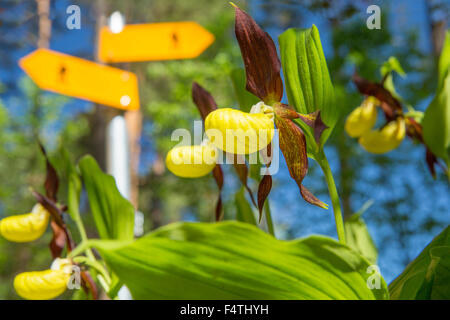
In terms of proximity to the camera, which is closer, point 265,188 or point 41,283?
point 265,188

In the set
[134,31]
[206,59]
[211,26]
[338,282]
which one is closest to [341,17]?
[211,26]

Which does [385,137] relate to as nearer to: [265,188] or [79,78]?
[265,188]

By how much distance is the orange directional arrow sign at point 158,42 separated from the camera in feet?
3.04

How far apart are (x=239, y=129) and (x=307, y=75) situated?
0.30ft

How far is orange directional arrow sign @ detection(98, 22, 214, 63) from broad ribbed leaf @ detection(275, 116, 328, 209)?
587 mm

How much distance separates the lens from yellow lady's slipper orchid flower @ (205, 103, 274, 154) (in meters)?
0.35

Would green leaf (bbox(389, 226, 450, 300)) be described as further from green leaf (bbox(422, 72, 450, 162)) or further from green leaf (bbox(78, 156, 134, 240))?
green leaf (bbox(78, 156, 134, 240))

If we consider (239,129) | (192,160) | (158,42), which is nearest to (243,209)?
(192,160)

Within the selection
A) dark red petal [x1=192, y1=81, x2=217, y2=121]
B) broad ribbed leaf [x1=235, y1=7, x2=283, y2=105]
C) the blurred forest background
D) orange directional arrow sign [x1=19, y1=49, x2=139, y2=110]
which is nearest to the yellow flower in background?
orange directional arrow sign [x1=19, y1=49, x2=139, y2=110]

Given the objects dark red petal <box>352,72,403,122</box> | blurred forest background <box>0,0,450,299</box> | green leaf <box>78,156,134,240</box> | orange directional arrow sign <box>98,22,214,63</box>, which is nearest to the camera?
green leaf <box>78,156,134,240</box>

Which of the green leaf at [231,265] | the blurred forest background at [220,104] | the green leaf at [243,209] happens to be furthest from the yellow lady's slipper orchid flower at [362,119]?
the blurred forest background at [220,104]

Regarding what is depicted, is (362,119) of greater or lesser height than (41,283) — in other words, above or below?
above

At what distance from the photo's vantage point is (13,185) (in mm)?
5703

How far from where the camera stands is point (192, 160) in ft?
1.57
